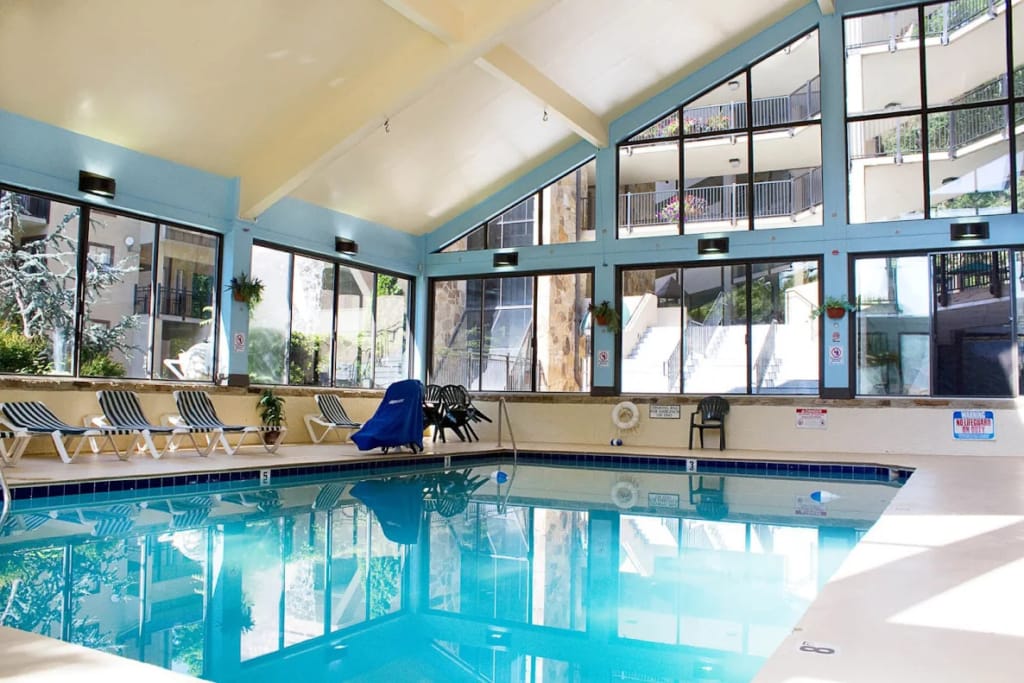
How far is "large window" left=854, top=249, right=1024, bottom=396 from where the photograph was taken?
31.7 ft

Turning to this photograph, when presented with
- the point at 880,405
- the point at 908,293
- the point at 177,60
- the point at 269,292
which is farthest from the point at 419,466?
the point at 908,293

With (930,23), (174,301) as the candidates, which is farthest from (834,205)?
(174,301)

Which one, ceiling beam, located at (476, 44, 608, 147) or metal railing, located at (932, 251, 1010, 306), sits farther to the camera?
metal railing, located at (932, 251, 1010, 306)

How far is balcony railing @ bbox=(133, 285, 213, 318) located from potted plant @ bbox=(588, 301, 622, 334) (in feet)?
17.4

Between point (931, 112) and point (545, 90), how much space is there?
5.06 metres

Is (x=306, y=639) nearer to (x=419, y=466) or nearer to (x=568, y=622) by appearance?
(x=568, y=622)

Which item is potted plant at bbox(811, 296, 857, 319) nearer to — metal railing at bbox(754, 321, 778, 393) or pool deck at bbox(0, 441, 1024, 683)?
metal railing at bbox(754, 321, 778, 393)

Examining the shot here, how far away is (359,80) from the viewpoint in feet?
29.3

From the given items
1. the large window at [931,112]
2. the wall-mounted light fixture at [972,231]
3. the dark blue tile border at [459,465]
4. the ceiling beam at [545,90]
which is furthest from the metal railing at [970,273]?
the ceiling beam at [545,90]

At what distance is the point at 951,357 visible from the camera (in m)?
9.87

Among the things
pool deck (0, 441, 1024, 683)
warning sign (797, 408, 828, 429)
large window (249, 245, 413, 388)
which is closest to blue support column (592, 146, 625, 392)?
warning sign (797, 408, 828, 429)

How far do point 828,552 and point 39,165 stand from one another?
7767mm

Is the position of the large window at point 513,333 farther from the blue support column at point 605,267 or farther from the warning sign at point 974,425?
the warning sign at point 974,425

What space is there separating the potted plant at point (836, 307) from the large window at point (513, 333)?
342 centimetres
